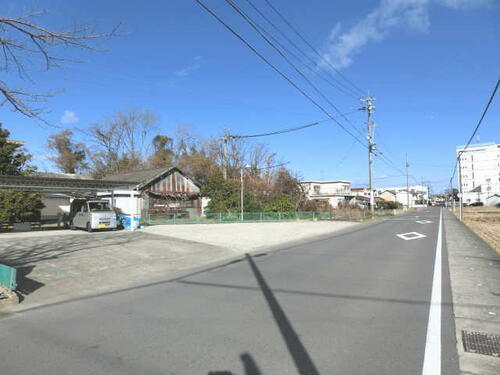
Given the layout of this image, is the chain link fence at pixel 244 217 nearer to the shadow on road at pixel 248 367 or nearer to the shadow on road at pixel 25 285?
the shadow on road at pixel 25 285

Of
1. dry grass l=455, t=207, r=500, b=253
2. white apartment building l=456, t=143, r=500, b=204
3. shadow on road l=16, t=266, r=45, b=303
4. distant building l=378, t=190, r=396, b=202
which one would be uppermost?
white apartment building l=456, t=143, r=500, b=204

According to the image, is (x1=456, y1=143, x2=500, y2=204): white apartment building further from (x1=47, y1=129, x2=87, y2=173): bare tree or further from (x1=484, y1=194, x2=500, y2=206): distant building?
(x1=47, y1=129, x2=87, y2=173): bare tree

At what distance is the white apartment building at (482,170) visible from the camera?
84.9 metres

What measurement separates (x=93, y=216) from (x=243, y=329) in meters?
17.5

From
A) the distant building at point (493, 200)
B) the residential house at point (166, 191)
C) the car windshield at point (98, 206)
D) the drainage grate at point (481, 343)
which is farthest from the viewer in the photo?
the distant building at point (493, 200)

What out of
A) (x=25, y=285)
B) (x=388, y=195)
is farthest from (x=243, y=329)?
(x=388, y=195)

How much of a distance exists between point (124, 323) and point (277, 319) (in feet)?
7.50

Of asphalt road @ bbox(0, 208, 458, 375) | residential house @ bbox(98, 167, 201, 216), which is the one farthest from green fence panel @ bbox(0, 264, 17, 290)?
residential house @ bbox(98, 167, 201, 216)

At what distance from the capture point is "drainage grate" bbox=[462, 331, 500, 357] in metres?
4.05

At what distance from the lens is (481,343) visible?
4293mm

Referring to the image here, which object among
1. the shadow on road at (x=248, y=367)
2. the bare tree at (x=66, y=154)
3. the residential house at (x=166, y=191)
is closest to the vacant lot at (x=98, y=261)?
the shadow on road at (x=248, y=367)

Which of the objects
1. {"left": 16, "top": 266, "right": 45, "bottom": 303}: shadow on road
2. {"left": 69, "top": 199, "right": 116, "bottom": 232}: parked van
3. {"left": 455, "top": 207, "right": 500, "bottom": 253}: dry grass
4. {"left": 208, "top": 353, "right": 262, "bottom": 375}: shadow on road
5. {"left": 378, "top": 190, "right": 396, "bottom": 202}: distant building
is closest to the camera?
{"left": 208, "top": 353, "right": 262, "bottom": 375}: shadow on road

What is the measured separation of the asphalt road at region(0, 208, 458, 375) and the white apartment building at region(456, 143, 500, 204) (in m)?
83.1

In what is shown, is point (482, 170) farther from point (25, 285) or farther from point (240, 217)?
point (25, 285)
